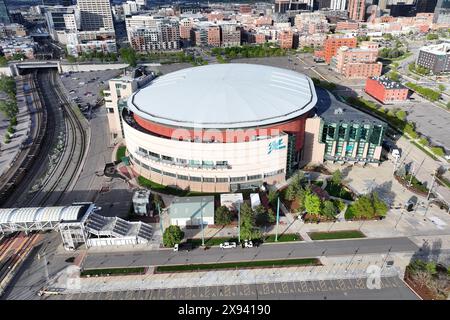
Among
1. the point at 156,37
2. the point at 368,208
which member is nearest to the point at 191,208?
the point at 368,208

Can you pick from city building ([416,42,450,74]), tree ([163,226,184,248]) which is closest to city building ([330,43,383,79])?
city building ([416,42,450,74])

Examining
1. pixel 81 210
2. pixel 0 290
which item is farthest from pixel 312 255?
pixel 0 290


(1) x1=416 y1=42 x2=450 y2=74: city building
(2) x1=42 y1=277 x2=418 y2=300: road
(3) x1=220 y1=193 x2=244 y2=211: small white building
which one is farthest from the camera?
(1) x1=416 y1=42 x2=450 y2=74: city building

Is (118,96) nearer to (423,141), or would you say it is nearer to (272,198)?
(272,198)

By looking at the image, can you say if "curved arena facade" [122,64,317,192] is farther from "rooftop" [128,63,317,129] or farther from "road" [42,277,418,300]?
"road" [42,277,418,300]

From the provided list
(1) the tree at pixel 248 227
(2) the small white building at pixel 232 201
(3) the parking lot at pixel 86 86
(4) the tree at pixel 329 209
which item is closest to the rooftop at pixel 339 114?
(4) the tree at pixel 329 209

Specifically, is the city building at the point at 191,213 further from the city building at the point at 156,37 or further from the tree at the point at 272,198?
the city building at the point at 156,37
